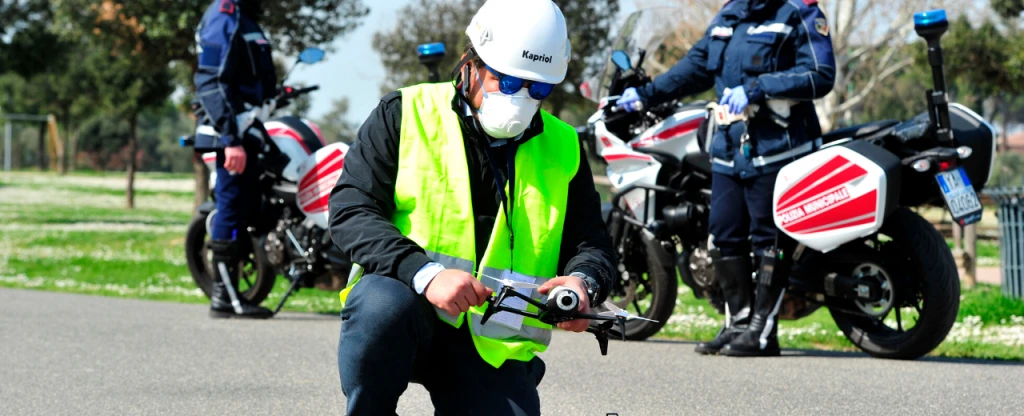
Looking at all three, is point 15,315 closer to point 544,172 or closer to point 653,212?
point 653,212

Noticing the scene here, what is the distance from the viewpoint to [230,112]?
7.79 meters

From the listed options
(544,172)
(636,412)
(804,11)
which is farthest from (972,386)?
(544,172)

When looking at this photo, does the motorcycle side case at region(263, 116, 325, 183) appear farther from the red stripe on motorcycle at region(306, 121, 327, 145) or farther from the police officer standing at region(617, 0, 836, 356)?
the police officer standing at region(617, 0, 836, 356)

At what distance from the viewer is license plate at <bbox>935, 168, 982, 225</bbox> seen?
5.72 m

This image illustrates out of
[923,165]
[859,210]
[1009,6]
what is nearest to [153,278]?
[859,210]

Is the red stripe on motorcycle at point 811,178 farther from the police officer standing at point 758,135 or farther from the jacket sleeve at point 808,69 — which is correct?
the jacket sleeve at point 808,69

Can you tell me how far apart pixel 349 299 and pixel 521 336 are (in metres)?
0.45

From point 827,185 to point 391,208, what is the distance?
318 cm

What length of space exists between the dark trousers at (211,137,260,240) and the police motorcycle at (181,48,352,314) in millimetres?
77

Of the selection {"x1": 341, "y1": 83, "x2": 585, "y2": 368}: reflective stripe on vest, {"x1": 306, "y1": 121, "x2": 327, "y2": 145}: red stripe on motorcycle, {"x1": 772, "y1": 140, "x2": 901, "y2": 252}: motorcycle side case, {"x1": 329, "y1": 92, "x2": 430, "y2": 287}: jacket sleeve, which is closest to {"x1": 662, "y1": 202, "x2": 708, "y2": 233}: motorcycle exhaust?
{"x1": 772, "y1": 140, "x2": 901, "y2": 252}: motorcycle side case

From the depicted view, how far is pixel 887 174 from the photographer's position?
5.72m

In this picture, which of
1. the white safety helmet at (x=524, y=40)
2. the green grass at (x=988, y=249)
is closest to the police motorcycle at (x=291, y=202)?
the white safety helmet at (x=524, y=40)

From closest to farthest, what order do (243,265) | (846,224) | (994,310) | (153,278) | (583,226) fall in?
(583,226) → (846,224) → (994,310) → (243,265) → (153,278)

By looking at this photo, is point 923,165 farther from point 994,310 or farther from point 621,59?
point 994,310
